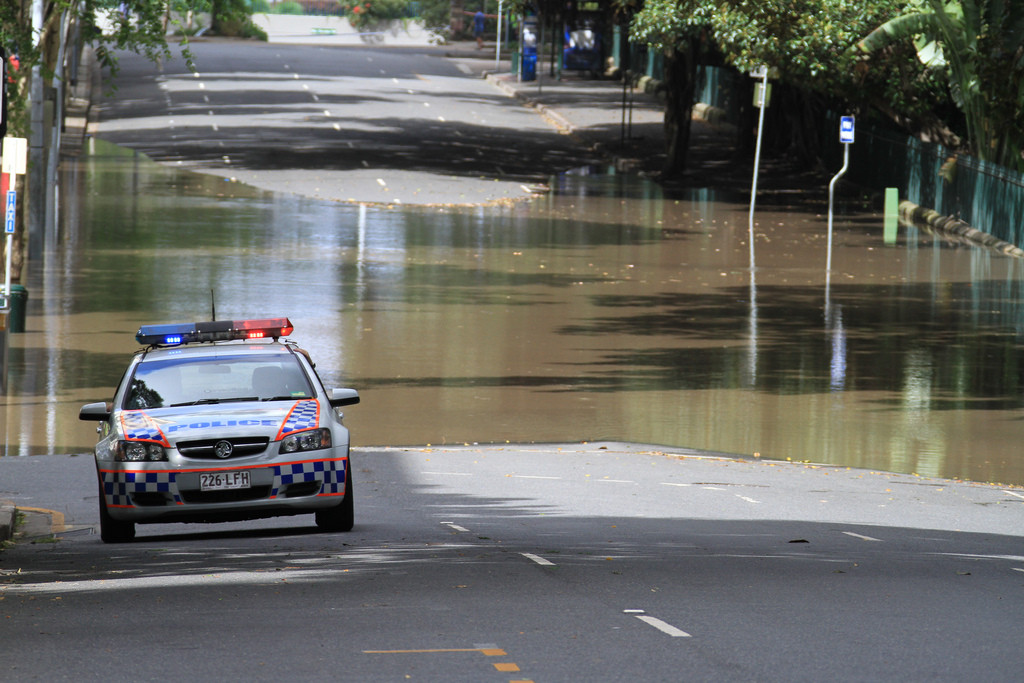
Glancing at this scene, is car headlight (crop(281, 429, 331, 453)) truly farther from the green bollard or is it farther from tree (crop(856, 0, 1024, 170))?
tree (crop(856, 0, 1024, 170))

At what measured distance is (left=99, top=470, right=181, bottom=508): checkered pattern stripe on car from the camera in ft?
33.4

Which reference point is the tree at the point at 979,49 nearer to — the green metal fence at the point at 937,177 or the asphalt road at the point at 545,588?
the green metal fence at the point at 937,177

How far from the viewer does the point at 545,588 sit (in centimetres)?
841

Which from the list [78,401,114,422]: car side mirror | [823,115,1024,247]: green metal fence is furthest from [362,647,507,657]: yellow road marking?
[823,115,1024,247]: green metal fence

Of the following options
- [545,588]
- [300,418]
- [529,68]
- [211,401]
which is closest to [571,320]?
[211,401]

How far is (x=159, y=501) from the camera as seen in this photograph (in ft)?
33.6

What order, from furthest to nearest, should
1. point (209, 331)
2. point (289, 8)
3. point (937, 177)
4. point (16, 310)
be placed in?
1. point (289, 8)
2. point (937, 177)
3. point (16, 310)
4. point (209, 331)

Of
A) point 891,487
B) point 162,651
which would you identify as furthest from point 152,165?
point 162,651

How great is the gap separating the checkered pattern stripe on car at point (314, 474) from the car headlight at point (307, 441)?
0.11 meters

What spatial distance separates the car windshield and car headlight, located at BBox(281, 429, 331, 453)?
0.53m

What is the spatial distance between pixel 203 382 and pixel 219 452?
1.34 m

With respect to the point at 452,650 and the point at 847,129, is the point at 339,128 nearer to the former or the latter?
the point at 847,129

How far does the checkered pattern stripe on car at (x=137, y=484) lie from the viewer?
10172 millimetres

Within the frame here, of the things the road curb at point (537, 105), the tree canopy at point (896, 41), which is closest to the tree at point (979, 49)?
the tree canopy at point (896, 41)
